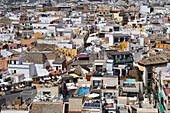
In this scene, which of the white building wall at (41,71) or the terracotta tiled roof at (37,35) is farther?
the terracotta tiled roof at (37,35)

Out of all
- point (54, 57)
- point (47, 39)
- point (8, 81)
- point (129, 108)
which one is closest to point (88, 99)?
point (129, 108)

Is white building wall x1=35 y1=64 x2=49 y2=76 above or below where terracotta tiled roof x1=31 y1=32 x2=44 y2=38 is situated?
below

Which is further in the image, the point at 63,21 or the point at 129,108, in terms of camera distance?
the point at 63,21

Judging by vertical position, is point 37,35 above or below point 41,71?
above

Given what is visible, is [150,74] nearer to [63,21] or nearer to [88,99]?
[88,99]

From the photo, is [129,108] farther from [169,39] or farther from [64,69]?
[169,39]

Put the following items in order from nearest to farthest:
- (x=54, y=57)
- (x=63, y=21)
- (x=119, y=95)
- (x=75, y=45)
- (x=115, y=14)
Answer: (x=119, y=95) < (x=54, y=57) < (x=75, y=45) < (x=63, y=21) < (x=115, y=14)

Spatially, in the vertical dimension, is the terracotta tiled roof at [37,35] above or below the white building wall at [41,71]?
above

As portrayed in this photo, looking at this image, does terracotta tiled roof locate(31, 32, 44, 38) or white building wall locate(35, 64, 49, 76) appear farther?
terracotta tiled roof locate(31, 32, 44, 38)

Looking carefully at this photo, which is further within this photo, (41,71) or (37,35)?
(37,35)

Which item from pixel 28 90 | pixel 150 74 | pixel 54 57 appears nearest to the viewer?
pixel 28 90
